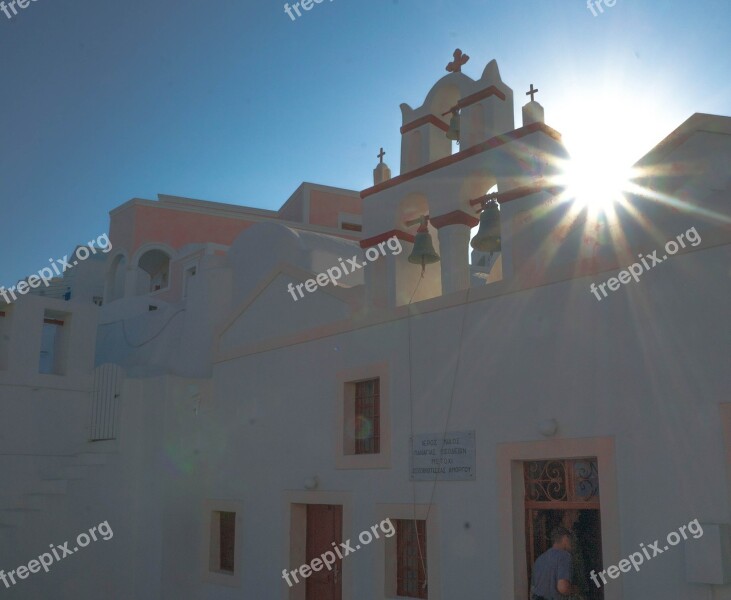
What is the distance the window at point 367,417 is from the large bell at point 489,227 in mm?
2030

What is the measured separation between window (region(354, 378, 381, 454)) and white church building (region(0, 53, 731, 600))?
0.03m

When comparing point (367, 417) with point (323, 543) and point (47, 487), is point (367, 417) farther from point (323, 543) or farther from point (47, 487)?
point (47, 487)

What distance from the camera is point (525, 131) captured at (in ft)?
27.7

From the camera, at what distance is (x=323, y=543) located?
999 cm

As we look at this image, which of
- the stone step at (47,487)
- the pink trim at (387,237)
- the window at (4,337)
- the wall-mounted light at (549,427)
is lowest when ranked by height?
the stone step at (47,487)

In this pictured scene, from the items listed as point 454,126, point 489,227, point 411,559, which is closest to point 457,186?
point 489,227

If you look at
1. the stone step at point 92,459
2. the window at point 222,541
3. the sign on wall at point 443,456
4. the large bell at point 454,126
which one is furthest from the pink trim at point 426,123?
the stone step at point 92,459

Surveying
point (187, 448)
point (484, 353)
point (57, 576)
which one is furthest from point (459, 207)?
point (57, 576)

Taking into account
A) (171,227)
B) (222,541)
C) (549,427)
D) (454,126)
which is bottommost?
(222,541)

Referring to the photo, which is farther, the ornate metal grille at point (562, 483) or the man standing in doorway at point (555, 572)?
the ornate metal grille at point (562, 483)

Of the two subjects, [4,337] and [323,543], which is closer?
Answer: [323,543]

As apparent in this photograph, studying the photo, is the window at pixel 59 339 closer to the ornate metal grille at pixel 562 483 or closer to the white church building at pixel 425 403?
the white church building at pixel 425 403

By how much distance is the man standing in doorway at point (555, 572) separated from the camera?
22.7 feet

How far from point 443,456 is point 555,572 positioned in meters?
1.75
